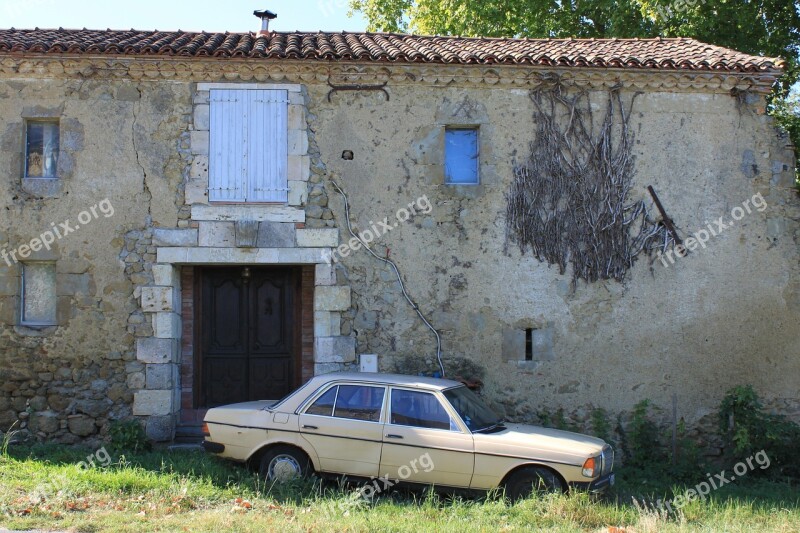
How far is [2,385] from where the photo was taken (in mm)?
9695

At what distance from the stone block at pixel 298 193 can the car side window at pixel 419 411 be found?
3.43m

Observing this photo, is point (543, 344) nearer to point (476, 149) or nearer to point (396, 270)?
point (396, 270)

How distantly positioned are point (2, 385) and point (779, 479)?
9.84 m

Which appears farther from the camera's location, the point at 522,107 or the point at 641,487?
the point at 522,107

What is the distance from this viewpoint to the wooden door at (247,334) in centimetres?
1060

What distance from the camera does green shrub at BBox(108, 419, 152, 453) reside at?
9.31 m

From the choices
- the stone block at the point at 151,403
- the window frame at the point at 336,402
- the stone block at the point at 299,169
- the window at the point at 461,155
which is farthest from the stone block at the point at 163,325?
the window at the point at 461,155

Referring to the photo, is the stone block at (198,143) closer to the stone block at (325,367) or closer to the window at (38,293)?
the window at (38,293)

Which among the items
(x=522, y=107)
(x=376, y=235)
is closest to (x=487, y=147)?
(x=522, y=107)

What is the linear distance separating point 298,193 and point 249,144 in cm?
94

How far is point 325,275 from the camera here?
10039 mm

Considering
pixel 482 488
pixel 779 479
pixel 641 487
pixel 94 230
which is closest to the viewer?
pixel 482 488

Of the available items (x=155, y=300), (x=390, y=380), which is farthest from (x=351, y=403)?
(x=155, y=300)

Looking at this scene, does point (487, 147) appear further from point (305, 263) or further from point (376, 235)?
point (305, 263)
